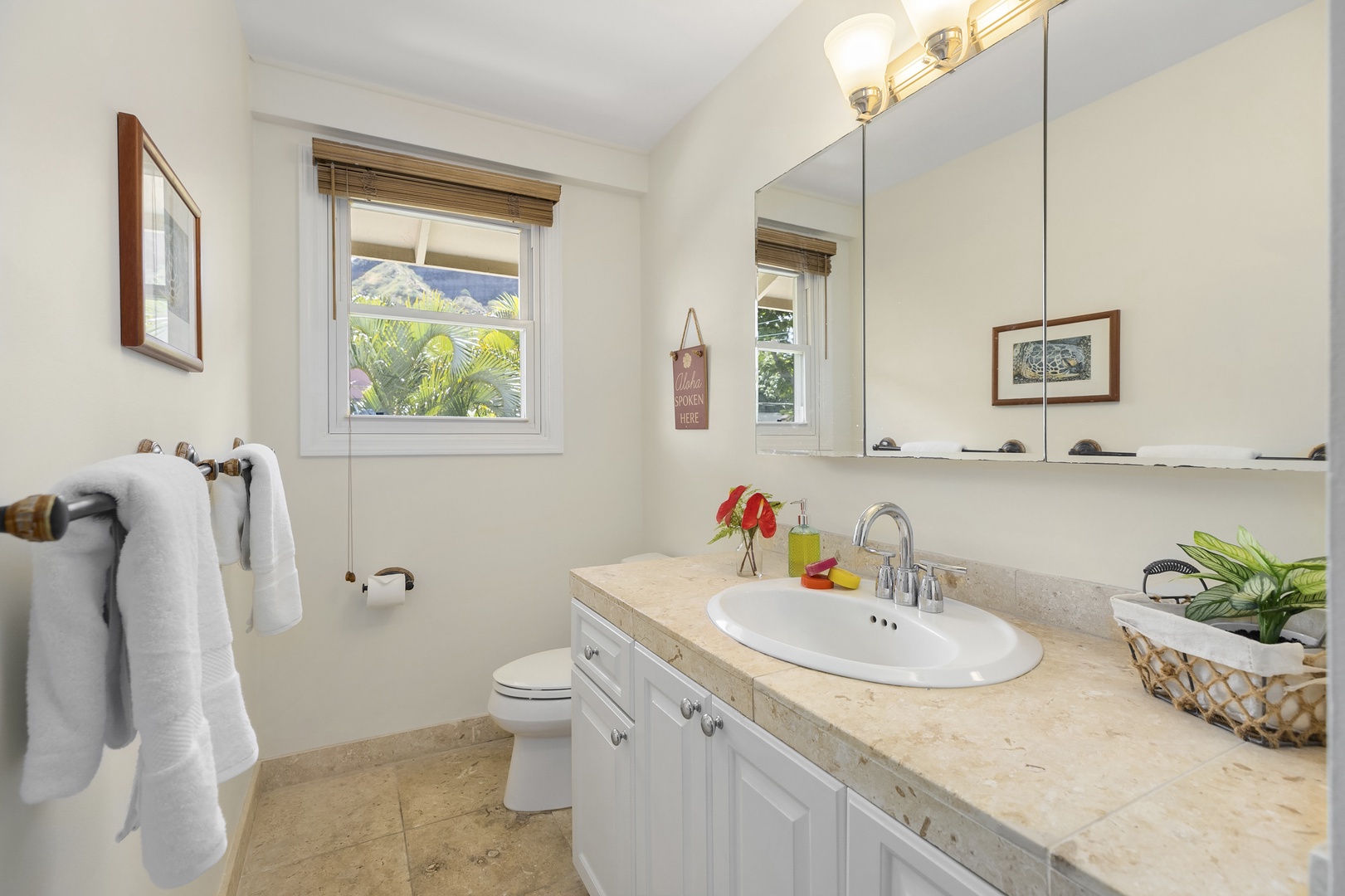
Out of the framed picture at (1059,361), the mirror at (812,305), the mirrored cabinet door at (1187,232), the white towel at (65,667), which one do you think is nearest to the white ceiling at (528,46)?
the mirror at (812,305)

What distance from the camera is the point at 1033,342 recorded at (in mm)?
1185

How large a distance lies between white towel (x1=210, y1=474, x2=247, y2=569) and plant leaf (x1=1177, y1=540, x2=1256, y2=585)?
5.00ft

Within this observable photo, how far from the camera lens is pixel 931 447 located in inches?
54.6

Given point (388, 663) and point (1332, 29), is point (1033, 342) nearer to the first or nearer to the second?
point (1332, 29)

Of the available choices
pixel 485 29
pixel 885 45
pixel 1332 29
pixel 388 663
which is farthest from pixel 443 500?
pixel 1332 29

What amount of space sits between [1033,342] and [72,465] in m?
1.50

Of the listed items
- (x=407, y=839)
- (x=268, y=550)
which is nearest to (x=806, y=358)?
(x=268, y=550)

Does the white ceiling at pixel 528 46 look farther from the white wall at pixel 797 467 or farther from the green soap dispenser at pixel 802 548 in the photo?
the green soap dispenser at pixel 802 548

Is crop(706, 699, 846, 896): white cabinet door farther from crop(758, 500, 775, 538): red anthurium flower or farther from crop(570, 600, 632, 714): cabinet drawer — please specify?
crop(758, 500, 775, 538): red anthurium flower

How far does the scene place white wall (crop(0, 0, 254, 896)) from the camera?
2.06ft

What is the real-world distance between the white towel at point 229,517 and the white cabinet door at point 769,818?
0.91 m

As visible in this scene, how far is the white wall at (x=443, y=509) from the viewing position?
221 cm

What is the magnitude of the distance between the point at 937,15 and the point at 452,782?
2671 mm

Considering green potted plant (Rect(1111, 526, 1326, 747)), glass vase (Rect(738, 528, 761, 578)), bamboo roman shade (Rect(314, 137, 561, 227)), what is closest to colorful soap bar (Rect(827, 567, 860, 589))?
glass vase (Rect(738, 528, 761, 578))
